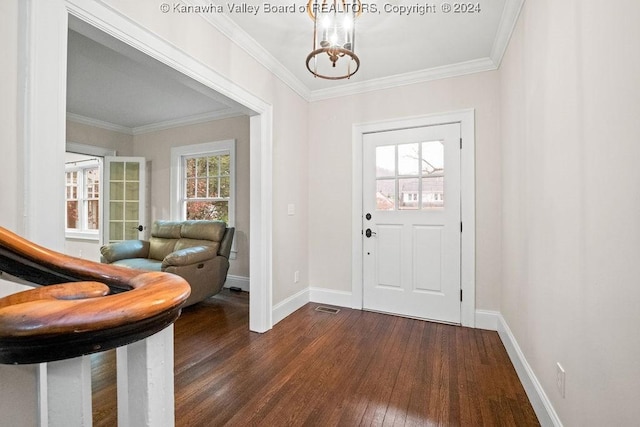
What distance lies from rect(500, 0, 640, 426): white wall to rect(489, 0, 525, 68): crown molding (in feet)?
0.54

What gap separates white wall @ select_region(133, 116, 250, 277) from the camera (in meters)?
3.96

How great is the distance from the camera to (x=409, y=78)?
2.89 metres

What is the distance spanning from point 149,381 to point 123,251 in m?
3.98

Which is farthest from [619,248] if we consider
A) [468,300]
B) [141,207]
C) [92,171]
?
[92,171]

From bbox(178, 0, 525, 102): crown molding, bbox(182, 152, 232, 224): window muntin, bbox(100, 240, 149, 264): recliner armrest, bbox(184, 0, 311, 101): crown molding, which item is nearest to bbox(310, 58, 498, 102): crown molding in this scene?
bbox(178, 0, 525, 102): crown molding

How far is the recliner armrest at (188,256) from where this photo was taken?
2.85 metres

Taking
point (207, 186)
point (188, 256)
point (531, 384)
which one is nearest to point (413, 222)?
point (531, 384)

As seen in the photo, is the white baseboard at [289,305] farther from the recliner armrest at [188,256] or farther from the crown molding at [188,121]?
the crown molding at [188,121]

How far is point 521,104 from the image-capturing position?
75.3 inches

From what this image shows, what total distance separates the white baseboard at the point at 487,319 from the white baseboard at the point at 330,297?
126 cm

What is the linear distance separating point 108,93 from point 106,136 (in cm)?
149

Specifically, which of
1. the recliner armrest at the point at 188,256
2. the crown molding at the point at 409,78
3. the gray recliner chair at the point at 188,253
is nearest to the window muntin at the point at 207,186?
the gray recliner chair at the point at 188,253

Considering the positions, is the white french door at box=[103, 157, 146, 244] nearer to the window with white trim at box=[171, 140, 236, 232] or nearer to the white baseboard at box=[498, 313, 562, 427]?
the window with white trim at box=[171, 140, 236, 232]

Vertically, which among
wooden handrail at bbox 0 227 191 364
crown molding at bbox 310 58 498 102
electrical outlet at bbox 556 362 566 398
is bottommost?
electrical outlet at bbox 556 362 566 398
